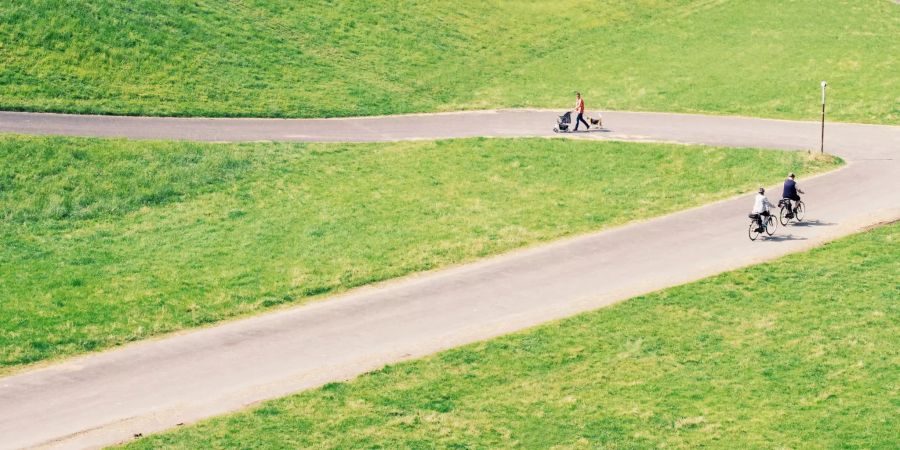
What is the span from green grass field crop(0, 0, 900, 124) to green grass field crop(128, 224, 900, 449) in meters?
22.9

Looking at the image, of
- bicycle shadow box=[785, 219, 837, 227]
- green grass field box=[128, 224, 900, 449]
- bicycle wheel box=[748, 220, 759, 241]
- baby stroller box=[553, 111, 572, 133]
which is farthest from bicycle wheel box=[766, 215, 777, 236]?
baby stroller box=[553, 111, 572, 133]

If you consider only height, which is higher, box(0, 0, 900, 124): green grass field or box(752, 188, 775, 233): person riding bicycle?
box(0, 0, 900, 124): green grass field

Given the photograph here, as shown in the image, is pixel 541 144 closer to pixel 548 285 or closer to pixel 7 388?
pixel 548 285

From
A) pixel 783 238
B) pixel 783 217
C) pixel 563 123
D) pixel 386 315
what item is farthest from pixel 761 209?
pixel 563 123

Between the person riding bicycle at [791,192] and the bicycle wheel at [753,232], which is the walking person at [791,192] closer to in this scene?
the person riding bicycle at [791,192]

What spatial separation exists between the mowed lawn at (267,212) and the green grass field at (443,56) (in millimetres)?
7296

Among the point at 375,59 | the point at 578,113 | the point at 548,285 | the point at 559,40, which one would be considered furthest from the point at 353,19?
the point at 548,285

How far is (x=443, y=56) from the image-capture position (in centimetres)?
5966

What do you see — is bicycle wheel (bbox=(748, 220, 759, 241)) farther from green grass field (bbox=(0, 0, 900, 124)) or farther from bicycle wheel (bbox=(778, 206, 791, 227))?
green grass field (bbox=(0, 0, 900, 124))

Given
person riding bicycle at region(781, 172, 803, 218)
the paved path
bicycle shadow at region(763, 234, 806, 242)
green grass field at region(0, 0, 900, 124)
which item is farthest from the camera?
green grass field at region(0, 0, 900, 124)

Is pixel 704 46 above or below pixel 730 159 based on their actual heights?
above

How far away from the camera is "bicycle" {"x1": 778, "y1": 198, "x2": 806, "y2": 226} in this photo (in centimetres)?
3616

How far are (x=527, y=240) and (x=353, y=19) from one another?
28.9 meters

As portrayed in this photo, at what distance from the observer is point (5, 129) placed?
4309 cm
